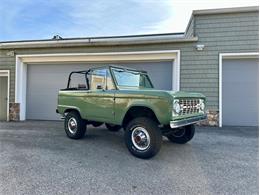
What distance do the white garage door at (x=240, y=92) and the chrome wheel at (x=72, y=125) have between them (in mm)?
6096

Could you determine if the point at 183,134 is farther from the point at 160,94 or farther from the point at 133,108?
the point at 160,94

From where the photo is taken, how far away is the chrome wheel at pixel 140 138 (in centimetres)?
446

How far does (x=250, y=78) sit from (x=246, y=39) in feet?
5.19

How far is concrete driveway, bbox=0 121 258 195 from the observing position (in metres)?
3.17

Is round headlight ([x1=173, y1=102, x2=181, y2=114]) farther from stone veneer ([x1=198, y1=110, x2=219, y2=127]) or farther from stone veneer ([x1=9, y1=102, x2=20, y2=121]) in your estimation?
stone veneer ([x1=9, y1=102, x2=20, y2=121])

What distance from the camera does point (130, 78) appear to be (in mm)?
5734

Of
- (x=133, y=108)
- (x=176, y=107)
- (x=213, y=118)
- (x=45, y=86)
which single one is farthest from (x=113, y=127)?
(x=45, y=86)

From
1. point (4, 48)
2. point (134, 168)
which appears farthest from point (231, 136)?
point (4, 48)

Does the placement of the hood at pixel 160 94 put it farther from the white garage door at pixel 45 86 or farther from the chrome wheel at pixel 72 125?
the white garage door at pixel 45 86

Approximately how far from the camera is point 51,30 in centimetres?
1602

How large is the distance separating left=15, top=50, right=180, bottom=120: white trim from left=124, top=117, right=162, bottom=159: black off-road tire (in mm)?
4595

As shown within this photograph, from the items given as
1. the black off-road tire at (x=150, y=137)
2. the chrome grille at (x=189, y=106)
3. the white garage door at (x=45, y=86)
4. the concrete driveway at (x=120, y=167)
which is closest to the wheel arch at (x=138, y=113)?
the black off-road tire at (x=150, y=137)

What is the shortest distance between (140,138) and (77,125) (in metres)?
2.31

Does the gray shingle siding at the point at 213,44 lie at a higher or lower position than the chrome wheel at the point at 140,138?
higher
